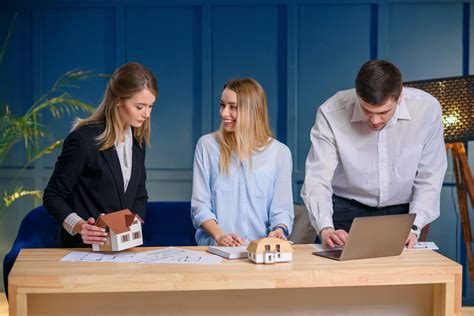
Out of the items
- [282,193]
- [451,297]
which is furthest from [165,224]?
[451,297]

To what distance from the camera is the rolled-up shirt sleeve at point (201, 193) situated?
11.3 feet

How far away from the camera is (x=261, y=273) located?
2496 mm

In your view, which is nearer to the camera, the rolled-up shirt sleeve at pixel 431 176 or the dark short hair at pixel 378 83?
the dark short hair at pixel 378 83

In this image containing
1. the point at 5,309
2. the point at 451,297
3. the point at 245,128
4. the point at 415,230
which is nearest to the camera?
the point at 451,297

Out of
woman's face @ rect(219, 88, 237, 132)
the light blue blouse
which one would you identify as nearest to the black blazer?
the light blue blouse

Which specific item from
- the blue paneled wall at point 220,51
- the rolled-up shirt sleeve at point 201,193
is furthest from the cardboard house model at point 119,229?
the blue paneled wall at point 220,51

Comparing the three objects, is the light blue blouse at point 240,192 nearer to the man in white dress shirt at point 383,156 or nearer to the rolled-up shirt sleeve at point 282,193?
the rolled-up shirt sleeve at point 282,193

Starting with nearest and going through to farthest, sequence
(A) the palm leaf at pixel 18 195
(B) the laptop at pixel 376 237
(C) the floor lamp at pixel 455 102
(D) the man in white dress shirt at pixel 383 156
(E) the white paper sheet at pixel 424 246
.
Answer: (B) the laptop at pixel 376 237 < (E) the white paper sheet at pixel 424 246 < (D) the man in white dress shirt at pixel 383 156 < (C) the floor lamp at pixel 455 102 < (A) the palm leaf at pixel 18 195

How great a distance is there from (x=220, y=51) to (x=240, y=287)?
3159mm

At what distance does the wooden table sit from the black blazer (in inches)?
15.0

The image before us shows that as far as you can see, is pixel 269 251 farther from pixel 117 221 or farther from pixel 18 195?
pixel 18 195

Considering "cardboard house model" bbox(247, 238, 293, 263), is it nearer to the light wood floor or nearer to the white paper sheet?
the white paper sheet

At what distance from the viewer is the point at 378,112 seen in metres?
2.87

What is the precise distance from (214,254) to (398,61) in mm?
2994
